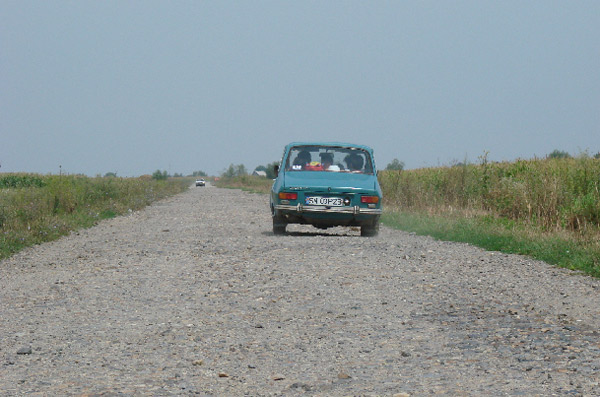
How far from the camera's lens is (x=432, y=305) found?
25.4 ft

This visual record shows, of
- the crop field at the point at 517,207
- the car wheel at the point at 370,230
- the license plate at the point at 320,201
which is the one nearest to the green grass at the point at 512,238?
the crop field at the point at 517,207

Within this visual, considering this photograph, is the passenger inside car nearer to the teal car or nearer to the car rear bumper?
the teal car

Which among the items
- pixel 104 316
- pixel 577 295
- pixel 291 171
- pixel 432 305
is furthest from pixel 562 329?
pixel 291 171

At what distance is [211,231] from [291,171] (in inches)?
109

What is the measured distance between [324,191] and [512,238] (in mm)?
3865

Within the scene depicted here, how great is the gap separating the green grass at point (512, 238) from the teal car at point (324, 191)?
2.18 m

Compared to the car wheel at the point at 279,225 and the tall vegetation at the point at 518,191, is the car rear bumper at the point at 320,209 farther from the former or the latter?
the tall vegetation at the point at 518,191

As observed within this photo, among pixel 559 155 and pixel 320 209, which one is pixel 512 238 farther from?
pixel 559 155

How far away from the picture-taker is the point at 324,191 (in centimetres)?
1436

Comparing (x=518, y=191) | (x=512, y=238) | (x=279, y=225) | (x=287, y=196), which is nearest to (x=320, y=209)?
(x=287, y=196)

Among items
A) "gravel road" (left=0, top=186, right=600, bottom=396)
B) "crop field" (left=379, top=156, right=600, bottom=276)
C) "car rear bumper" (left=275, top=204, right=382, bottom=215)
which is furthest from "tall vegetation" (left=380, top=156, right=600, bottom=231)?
"gravel road" (left=0, top=186, right=600, bottom=396)

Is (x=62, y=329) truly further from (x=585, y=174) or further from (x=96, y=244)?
(x=585, y=174)

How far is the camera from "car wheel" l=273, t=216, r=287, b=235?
49.3ft

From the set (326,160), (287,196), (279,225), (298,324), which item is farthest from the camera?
(326,160)
